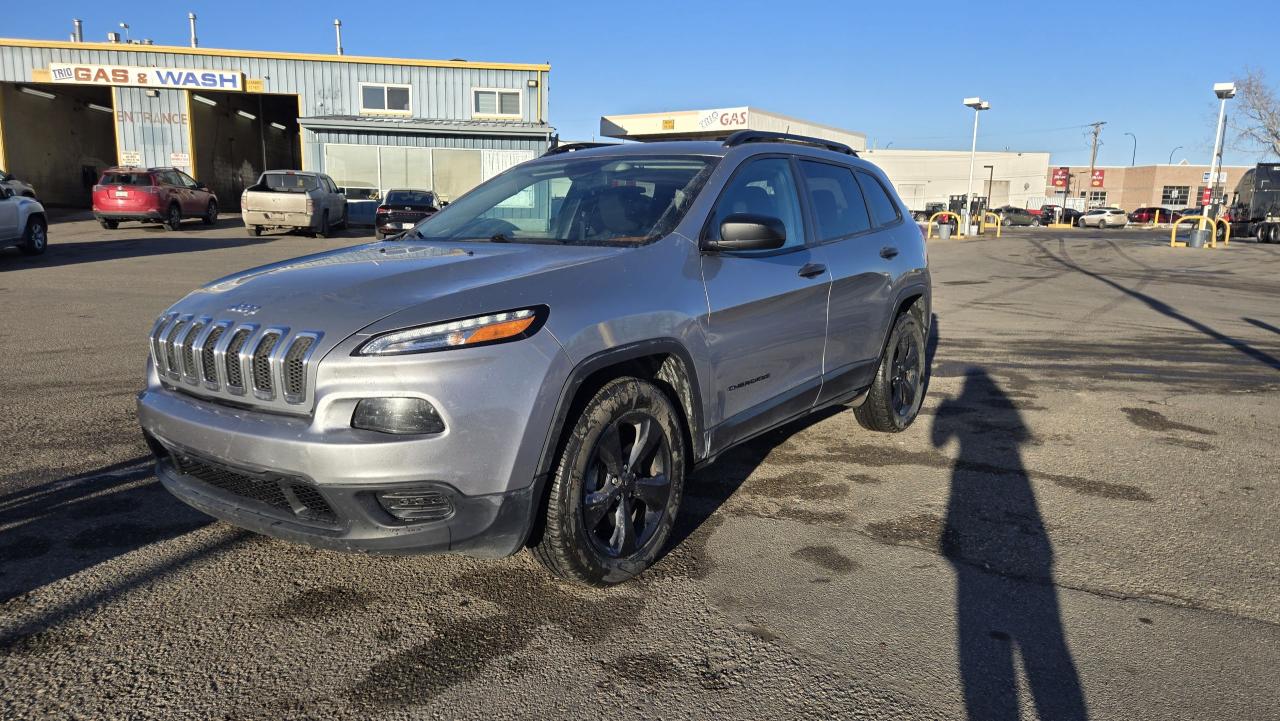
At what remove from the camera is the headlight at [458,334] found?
8.84 feet

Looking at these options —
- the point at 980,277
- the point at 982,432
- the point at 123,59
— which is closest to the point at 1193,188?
the point at 980,277

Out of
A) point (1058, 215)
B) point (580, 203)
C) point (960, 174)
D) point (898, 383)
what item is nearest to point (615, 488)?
point (580, 203)

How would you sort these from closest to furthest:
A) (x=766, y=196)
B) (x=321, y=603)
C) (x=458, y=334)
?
(x=458, y=334) → (x=321, y=603) → (x=766, y=196)

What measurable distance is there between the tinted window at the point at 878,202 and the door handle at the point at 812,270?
1.10m

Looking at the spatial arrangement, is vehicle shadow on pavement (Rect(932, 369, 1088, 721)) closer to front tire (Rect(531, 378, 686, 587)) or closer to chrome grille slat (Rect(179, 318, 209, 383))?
front tire (Rect(531, 378, 686, 587))

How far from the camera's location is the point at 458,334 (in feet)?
9.03

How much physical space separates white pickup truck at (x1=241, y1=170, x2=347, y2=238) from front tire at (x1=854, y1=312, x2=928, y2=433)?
62.9 feet

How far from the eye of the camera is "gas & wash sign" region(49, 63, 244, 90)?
29953 millimetres

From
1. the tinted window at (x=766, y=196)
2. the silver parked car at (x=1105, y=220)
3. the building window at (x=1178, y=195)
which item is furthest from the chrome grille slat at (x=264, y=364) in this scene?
the building window at (x=1178, y=195)

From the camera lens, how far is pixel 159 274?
45.5 ft

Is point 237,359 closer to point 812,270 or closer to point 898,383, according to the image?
point 812,270

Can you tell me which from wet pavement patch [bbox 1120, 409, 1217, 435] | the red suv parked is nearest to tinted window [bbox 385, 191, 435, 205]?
the red suv parked

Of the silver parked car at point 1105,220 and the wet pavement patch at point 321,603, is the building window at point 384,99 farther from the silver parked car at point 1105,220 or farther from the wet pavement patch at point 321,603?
the silver parked car at point 1105,220

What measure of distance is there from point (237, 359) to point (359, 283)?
480 millimetres
